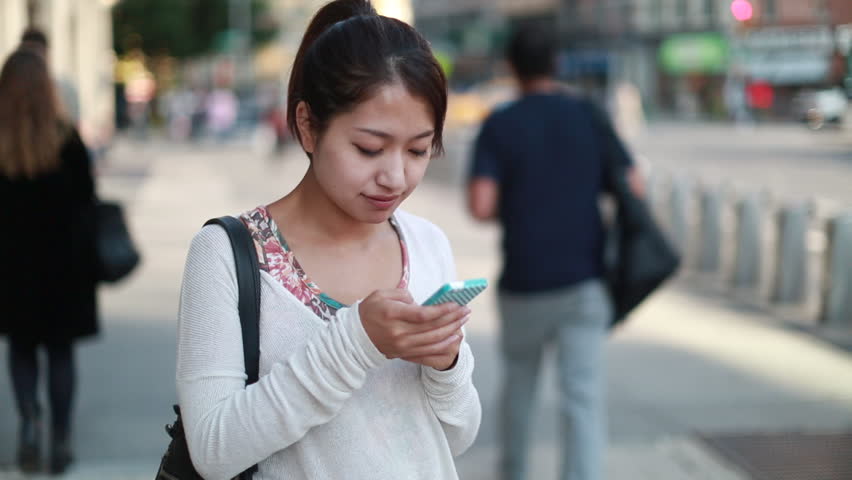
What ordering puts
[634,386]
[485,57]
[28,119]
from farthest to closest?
[485,57], [634,386], [28,119]

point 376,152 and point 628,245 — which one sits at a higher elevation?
point 376,152

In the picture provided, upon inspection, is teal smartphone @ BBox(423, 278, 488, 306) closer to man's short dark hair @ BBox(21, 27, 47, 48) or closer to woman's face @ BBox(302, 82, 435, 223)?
woman's face @ BBox(302, 82, 435, 223)

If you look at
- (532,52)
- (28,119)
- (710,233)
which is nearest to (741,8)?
(710,233)

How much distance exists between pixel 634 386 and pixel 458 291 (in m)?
5.57

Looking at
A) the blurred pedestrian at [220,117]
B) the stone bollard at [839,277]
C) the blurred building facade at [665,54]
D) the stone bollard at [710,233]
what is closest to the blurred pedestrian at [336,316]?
the stone bollard at [839,277]

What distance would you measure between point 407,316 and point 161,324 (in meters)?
7.31

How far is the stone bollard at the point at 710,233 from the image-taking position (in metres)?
11.1

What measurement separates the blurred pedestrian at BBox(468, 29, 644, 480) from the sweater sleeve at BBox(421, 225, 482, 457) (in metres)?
2.48

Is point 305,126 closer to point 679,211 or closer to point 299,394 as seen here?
point 299,394

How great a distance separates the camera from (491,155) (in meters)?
4.62

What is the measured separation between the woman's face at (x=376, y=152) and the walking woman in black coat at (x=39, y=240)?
141 inches

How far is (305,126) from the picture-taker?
1943 mm

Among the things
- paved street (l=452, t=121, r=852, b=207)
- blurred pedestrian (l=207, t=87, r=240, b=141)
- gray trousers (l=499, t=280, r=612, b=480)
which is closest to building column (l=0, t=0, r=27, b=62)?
paved street (l=452, t=121, r=852, b=207)

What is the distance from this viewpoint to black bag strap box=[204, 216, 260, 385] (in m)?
1.83
